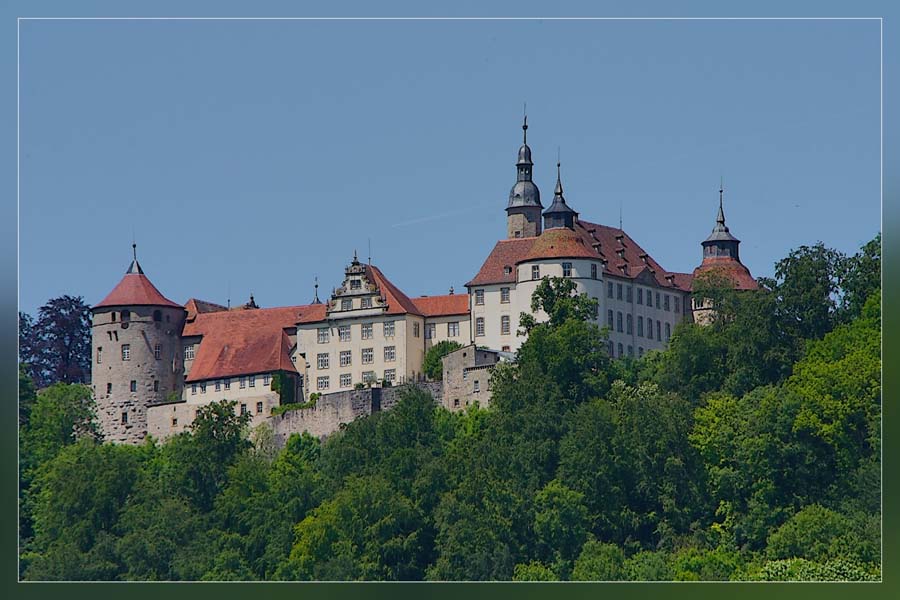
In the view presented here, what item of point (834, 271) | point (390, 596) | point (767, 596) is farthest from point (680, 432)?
point (767, 596)

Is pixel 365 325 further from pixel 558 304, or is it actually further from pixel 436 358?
pixel 558 304

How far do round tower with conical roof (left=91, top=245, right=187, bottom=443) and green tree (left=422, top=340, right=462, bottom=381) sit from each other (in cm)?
911

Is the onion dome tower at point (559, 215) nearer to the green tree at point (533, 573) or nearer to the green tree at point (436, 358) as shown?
the green tree at point (436, 358)

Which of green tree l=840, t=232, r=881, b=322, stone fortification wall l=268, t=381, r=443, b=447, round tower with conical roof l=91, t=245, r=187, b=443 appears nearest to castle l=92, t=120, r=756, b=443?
round tower with conical roof l=91, t=245, r=187, b=443

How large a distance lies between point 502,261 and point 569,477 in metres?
15.0

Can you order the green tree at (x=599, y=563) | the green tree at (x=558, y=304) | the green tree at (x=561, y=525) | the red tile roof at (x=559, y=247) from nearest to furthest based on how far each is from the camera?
the green tree at (x=599, y=563)
the green tree at (x=561, y=525)
the green tree at (x=558, y=304)
the red tile roof at (x=559, y=247)

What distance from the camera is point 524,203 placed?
93875 mm

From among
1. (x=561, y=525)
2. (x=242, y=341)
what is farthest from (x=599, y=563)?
(x=242, y=341)

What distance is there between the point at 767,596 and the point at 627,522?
1574 centimetres

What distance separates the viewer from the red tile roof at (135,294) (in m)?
92.6

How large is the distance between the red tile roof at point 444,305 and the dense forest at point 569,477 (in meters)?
4.80

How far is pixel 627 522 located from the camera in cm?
7369

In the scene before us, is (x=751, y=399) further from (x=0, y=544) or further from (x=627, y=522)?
(x=0, y=544)

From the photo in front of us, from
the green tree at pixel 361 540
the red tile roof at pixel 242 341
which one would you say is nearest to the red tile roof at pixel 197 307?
the red tile roof at pixel 242 341
